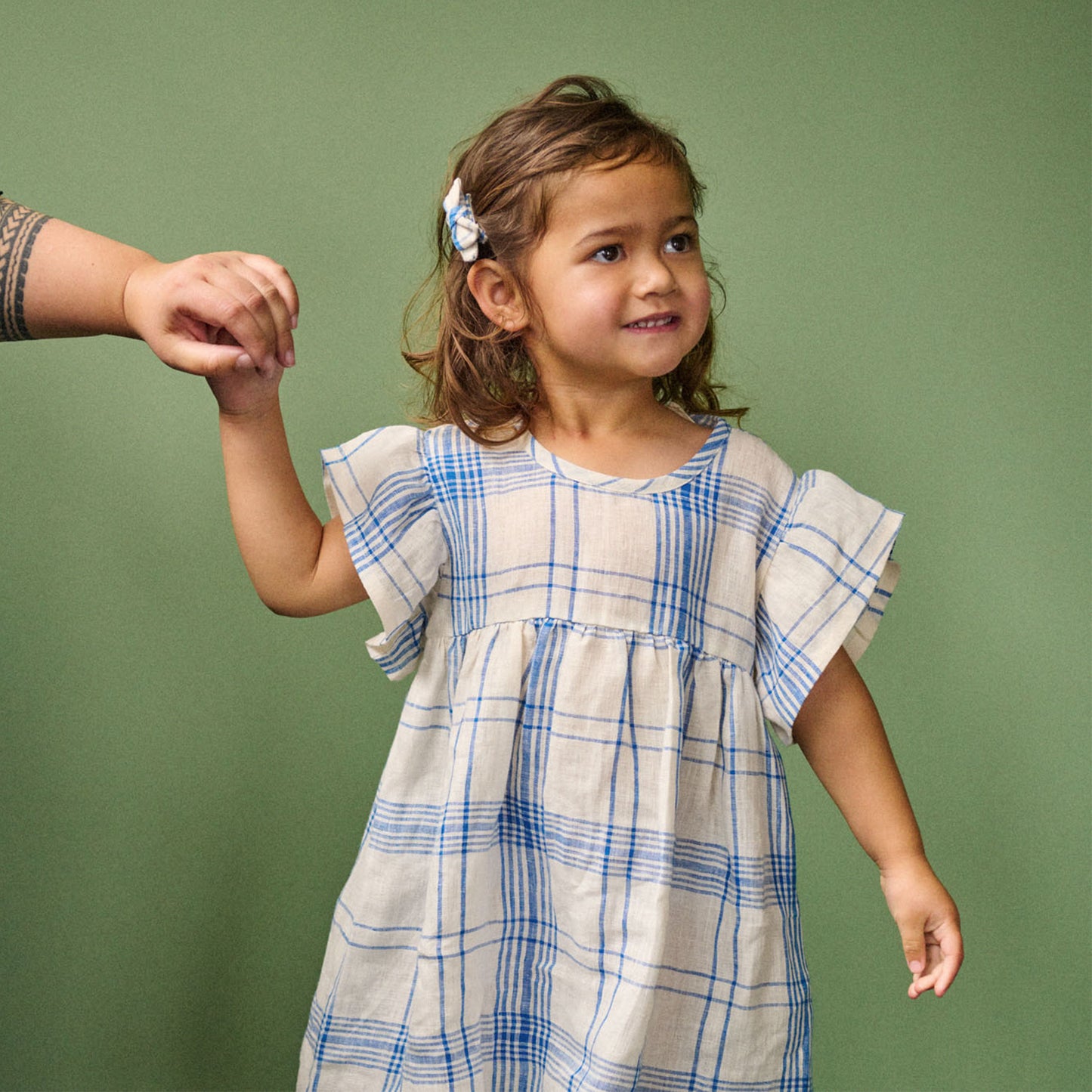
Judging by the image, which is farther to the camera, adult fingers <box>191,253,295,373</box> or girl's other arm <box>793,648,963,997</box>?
girl's other arm <box>793,648,963,997</box>

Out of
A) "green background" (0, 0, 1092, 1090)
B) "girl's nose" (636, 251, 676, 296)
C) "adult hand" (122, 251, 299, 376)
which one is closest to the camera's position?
"adult hand" (122, 251, 299, 376)

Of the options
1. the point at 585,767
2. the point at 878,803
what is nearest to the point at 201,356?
the point at 585,767

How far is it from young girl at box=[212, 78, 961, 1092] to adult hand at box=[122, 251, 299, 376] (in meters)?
0.06

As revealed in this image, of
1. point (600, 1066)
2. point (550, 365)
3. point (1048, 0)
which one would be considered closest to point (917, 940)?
point (600, 1066)

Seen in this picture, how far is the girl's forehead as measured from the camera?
3.20 feet

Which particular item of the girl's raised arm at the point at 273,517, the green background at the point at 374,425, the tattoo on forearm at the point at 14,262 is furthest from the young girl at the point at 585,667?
the green background at the point at 374,425

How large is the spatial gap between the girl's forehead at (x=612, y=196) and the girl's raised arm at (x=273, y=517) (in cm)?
27

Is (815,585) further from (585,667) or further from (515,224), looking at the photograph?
(515,224)

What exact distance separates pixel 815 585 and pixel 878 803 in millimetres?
198

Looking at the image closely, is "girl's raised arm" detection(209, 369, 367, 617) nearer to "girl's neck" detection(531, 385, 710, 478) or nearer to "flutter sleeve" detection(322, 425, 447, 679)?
"flutter sleeve" detection(322, 425, 447, 679)

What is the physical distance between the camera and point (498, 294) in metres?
1.06

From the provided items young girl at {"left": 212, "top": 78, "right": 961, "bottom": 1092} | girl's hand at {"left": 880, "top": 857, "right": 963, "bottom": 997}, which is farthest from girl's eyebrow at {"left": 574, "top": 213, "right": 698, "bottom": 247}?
girl's hand at {"left": 880, "top": 857, "right": 963, "bottom": 997}

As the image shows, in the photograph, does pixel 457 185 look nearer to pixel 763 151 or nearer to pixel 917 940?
pixel 763 151

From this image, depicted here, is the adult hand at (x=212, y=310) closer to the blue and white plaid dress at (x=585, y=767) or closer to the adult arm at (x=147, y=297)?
the adult arm at (x=147, y=297)
